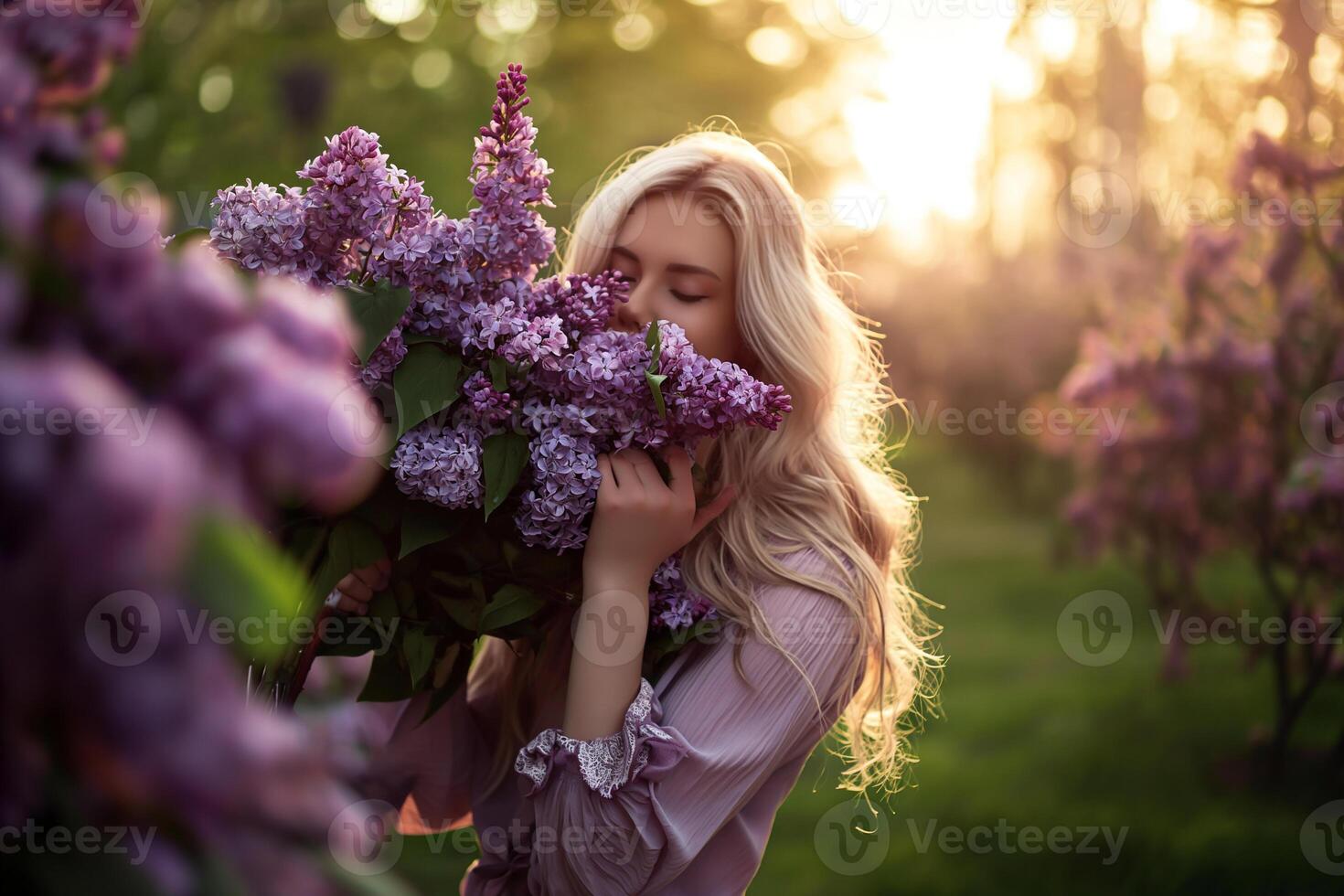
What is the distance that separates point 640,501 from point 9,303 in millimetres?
1087

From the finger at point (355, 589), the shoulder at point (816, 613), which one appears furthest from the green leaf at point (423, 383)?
the shoulder at point (816, 613)

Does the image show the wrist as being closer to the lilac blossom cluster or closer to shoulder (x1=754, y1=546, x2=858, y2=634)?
the lilac blossom cluster

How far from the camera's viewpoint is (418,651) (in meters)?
1.38

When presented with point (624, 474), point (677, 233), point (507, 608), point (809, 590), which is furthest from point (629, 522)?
point (677, 233)

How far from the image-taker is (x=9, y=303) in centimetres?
46

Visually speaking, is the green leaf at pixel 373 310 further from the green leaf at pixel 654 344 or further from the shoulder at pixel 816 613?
the shoulder at pixel 816 613

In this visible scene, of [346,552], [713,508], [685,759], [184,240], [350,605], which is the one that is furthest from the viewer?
[713,508]

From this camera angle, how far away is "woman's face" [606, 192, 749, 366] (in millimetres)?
1934

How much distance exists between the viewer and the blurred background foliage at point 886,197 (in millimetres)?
4727

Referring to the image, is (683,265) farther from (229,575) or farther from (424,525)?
(229,575)

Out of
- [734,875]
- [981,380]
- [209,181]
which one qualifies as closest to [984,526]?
[981,380]

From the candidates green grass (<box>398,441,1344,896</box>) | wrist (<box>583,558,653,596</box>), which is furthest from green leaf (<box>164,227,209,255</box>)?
green grass (<box>398,441,1344,896</box>)

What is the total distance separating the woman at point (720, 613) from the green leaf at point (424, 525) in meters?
0.11

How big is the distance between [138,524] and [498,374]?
3.15 feet
